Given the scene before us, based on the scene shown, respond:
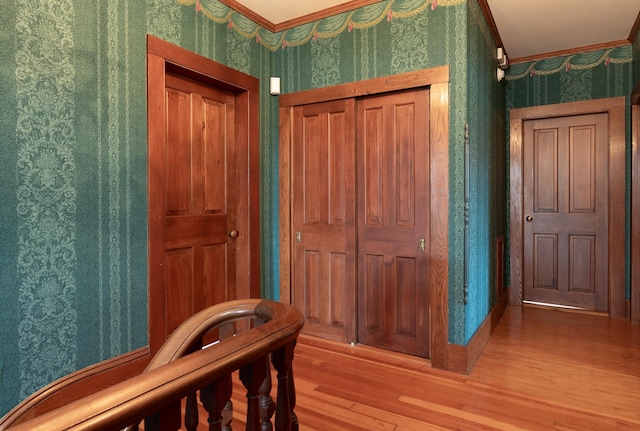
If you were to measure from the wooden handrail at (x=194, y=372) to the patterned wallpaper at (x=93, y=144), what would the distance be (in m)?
1.44

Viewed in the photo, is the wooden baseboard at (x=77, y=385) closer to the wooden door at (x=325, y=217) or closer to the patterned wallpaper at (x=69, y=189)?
the patterned wallpaper at (x=69, y=189)

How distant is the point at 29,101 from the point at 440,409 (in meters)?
2.67

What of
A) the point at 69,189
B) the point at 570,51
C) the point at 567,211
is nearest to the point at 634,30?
the point at 570,51

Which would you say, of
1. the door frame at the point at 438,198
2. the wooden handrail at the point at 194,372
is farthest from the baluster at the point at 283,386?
the door frame at the point at 438,198

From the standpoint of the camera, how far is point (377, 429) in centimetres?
198

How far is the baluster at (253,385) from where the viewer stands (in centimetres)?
87

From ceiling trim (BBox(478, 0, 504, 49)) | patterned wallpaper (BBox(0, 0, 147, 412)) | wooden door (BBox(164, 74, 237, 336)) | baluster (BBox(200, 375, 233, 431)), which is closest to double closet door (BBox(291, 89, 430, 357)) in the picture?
wooden door (BBox(164, 74, 237, 336))

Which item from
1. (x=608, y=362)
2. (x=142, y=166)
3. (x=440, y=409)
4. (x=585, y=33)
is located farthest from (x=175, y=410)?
(x=585, y=33)

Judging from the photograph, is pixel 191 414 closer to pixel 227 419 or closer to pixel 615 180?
pixel 227 419

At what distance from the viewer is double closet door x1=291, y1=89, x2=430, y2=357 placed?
2.87 metres

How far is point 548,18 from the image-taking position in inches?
134

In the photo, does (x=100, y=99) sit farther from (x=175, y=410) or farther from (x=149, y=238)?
(x=175, y=410)

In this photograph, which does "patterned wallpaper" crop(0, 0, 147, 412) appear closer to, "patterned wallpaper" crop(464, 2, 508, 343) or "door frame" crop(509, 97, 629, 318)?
"patterned wallpaper" crop(464, 2, 508, 343)

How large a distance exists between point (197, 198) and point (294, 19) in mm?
1730
